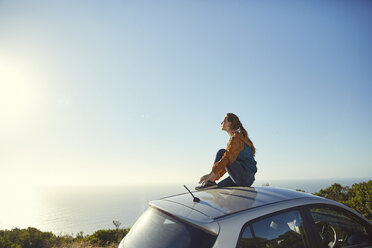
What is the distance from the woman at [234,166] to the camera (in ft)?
10.1

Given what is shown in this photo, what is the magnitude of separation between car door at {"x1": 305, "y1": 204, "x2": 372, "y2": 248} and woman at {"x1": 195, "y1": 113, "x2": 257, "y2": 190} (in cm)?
119

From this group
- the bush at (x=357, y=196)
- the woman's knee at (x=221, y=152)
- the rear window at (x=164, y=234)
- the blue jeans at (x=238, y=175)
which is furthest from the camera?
the bush at (x=357, y=196)

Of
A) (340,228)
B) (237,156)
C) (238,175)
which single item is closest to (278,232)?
(340,228)

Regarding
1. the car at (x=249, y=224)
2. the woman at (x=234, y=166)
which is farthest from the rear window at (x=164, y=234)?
the woman at (x=234, y=166)

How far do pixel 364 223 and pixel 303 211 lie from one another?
1.07m

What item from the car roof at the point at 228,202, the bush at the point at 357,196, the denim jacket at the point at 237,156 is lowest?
the bush at the point at 357,196

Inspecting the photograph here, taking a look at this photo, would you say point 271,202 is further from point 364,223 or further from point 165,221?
point 364,223

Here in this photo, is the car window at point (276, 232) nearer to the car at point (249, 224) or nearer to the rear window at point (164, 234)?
the car at point (249, 224)

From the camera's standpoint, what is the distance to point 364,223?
7.95 ft

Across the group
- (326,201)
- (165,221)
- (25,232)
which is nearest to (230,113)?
(326,201)

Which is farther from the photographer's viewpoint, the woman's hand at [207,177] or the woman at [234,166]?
the woman at [234,166]

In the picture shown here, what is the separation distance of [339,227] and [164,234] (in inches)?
84.8

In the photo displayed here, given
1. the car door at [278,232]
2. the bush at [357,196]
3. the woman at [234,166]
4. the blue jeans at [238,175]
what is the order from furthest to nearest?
the bush at [357,196], the blue jeans at [238,175], the woman at [234,166], the car door at [278,232]

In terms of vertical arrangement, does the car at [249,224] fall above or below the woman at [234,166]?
below
